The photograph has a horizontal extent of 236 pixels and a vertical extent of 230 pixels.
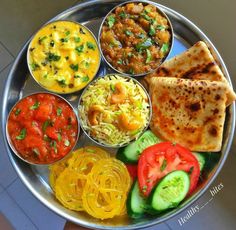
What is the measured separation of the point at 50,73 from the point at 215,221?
1.74 m

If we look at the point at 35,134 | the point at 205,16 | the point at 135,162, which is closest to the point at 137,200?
the point at 135,162

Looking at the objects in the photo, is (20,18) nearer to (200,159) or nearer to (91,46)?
(91,46)

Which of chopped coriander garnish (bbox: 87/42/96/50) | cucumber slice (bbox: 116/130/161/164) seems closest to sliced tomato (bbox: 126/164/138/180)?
cucumber slice (bbox: 116/130/161/164)

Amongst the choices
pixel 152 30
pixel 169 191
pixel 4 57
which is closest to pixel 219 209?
pixel 169 191

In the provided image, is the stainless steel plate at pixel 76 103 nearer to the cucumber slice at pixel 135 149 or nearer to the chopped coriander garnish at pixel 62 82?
the chopped coriander garnish at pixel 62 82

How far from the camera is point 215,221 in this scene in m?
3.13

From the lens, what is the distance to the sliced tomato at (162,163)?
2.31 metres

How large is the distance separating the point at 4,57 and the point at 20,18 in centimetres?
34

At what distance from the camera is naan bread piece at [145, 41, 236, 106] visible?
2.44 m

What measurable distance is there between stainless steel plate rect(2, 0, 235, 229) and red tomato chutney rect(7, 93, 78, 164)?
0.13 metres

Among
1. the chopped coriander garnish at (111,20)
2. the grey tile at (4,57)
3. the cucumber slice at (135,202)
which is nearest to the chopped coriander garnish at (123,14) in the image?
the chopped coriander garnish at (111,20)

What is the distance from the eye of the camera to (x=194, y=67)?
247cm

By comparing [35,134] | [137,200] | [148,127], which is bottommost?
[137,200]

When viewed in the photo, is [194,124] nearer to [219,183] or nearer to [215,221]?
[219,183]
